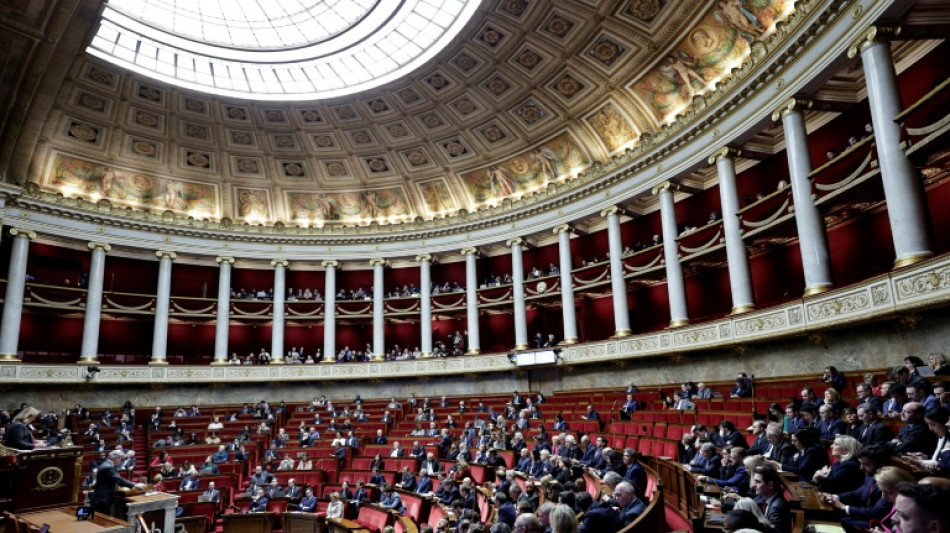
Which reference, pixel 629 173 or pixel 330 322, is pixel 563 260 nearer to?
pixel 629 173

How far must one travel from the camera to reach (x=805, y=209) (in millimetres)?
13617

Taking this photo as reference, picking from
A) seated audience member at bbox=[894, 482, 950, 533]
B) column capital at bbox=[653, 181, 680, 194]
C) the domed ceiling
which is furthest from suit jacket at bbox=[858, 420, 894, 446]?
column capital at bbox=[653, 181, 680, 194]

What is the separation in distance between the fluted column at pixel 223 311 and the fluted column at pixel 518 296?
12.5 meters

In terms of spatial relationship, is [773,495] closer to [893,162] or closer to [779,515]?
[779,515]

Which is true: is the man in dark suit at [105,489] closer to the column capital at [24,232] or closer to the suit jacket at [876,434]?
the suit jacket at [876,434]

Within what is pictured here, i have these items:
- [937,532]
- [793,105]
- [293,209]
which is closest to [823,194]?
[793,105]

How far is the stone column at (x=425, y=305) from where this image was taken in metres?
26.0

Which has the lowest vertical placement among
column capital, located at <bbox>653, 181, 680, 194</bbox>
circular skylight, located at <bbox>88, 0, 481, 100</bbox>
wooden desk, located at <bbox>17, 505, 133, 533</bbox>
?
wooden desk, located at <bbox>17, 505, 133, 533</bbox>

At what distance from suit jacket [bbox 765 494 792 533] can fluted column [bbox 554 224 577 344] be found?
699 inches

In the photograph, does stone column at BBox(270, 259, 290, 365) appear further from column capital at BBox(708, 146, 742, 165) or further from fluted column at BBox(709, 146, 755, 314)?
column capital at BBox(708, 146, 742, 165)

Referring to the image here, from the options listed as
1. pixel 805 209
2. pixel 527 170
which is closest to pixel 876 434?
pixel 805 209

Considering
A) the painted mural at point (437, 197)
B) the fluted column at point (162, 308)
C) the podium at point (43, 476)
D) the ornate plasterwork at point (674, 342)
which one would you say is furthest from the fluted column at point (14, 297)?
the podium at point (43, 476)

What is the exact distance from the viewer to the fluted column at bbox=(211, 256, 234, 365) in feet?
83.5

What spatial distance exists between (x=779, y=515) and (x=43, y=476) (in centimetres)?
783
